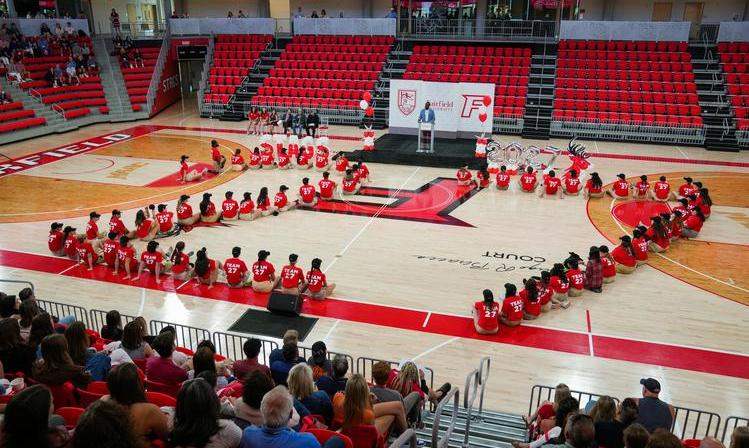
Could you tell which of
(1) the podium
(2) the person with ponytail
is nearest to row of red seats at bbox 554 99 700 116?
(1) the podium

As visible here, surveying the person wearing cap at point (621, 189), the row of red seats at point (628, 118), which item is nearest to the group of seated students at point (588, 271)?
the person wearing cap at point (621, 189)

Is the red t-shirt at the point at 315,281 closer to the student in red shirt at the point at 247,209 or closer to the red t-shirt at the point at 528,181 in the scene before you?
the student in red shirt at the point at 247,209

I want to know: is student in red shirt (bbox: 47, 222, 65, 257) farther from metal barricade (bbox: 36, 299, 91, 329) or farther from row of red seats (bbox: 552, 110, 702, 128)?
row of red seats (bbox: 552, 110, 702, 128)

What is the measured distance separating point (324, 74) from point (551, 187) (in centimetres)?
1614

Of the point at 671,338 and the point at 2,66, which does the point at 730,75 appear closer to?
the point at 671,338


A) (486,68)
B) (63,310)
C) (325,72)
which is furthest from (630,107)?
(63,310)

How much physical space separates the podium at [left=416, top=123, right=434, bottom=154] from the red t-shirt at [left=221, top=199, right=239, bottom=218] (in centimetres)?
809

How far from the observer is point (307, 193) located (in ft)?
53.4

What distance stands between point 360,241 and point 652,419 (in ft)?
28.5

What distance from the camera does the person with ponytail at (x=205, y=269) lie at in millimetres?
11453

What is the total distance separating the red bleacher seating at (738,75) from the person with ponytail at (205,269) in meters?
22.0

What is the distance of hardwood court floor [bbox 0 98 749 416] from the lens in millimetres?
9156

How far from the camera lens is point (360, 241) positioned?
13.9 m

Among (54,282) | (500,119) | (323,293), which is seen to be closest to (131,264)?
(54,282)
